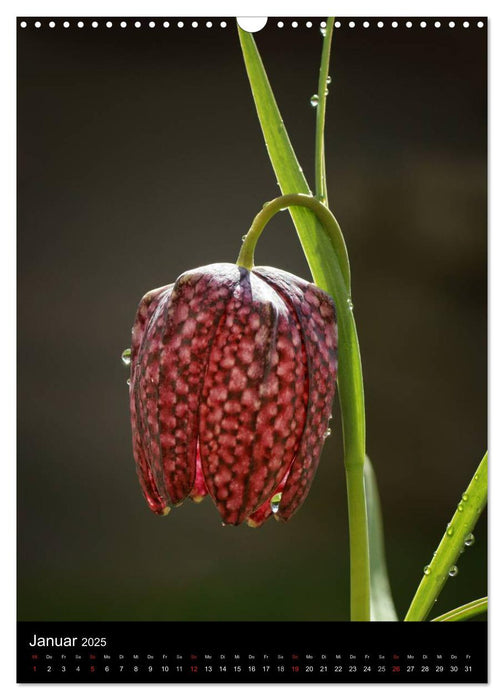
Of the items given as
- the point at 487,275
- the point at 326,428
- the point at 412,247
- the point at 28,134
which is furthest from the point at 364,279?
the point at 28,134

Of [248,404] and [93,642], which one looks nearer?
[248,404]

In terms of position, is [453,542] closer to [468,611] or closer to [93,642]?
[468,611]

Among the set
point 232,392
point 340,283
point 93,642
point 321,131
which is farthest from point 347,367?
point 93,642

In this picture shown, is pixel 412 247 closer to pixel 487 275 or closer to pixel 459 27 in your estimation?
pixel 487 275

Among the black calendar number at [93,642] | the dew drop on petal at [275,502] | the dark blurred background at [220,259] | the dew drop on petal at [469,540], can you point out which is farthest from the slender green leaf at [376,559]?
the black calendar number at [93,642]

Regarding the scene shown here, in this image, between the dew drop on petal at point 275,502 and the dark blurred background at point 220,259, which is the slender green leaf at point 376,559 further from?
the dew drop on petal at point 275,502
